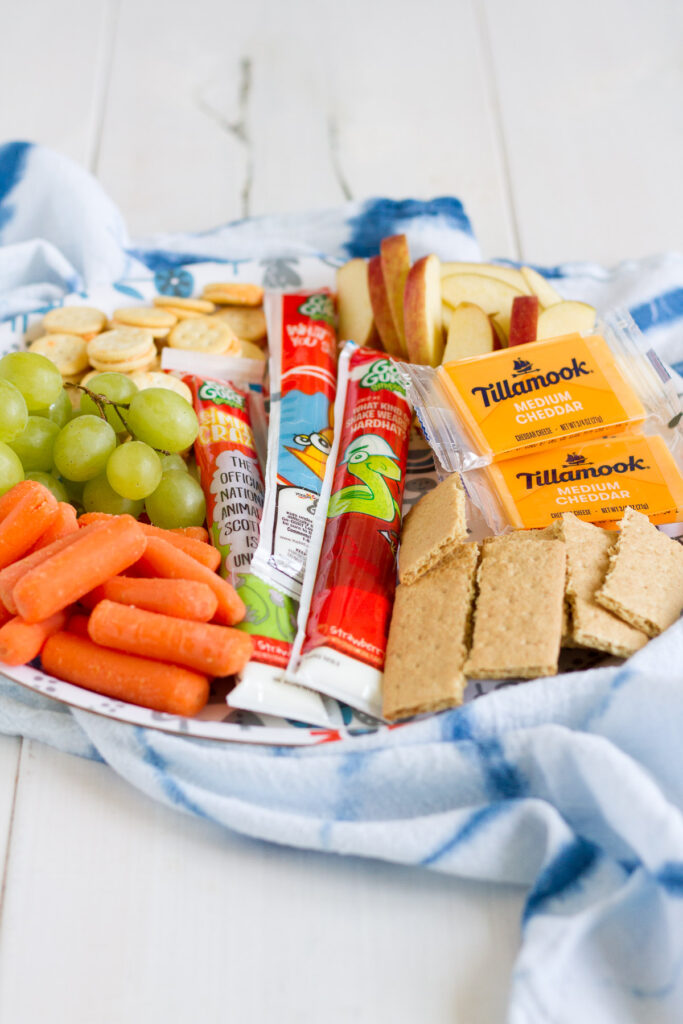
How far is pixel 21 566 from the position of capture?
0.98 m

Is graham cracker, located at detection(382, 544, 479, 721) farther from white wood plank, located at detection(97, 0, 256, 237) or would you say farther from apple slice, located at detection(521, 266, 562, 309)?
white wood plank, located at detection(97, 0, 256, 237)

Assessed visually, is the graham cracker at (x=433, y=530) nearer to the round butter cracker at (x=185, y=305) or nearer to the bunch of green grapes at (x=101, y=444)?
the bunch of green grapes at (x=101, y=444)

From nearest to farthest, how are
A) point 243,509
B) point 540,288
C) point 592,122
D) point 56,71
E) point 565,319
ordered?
point 243,509 < point 565,319 < point 540,288 < point 592,122 < point 56,71

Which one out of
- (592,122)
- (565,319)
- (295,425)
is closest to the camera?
(295,425)

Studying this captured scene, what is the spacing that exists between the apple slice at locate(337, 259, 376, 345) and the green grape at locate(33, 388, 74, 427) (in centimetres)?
49

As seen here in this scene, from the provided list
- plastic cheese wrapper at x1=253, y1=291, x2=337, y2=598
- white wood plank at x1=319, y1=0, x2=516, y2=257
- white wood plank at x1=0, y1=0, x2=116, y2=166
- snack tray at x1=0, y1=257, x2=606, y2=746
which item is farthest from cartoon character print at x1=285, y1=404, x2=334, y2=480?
white wood plank at x1=0, y1=0, x2=116, y2=166

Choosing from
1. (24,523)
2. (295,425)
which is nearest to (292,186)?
(295,425)

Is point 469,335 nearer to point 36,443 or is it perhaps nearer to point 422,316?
point 422,316

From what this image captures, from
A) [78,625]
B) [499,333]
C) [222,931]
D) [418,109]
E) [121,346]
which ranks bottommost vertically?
[222,931]

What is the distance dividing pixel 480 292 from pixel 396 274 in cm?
14

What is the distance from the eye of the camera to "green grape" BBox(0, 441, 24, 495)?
106cm

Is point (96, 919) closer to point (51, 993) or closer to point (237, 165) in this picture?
Result: point (51, 993)

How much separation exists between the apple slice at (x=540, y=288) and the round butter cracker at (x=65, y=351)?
2.39ft

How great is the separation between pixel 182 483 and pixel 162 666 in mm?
291
